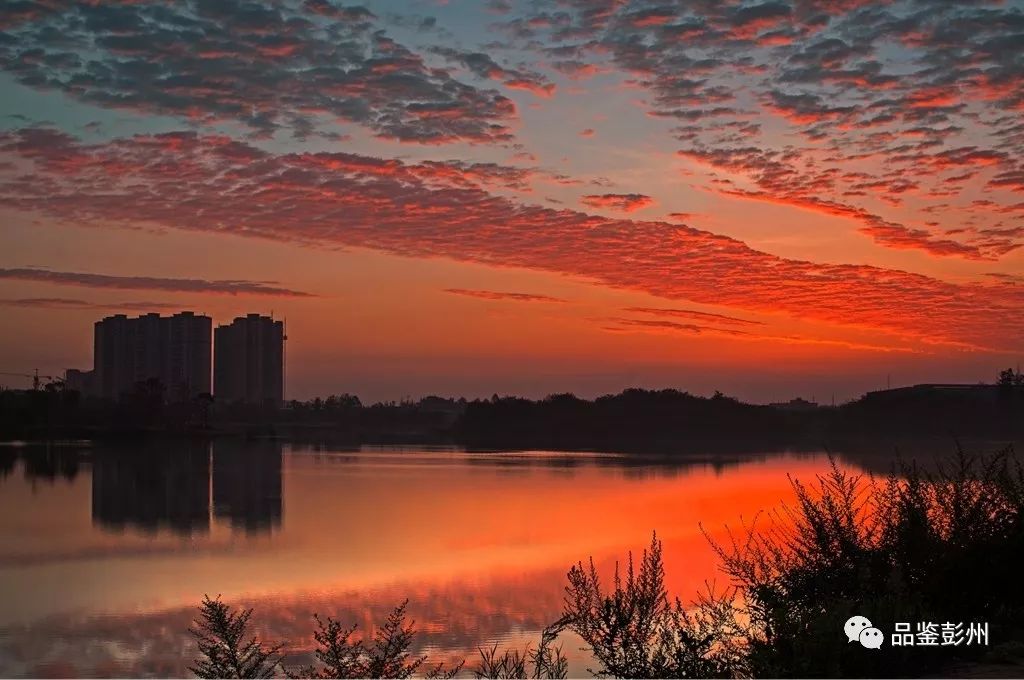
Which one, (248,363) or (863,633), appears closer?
(863,633)

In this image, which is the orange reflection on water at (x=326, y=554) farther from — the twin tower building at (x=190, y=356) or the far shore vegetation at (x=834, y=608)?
the twin tower building at (x=190, y=356)

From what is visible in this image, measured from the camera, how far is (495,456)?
50625 millimetres

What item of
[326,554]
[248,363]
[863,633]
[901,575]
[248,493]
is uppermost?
[248,363]

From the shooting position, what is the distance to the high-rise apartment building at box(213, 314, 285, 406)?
11781 centimetres

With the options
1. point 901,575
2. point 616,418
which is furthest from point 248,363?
point 901,575

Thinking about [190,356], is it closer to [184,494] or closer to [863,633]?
[184,494]

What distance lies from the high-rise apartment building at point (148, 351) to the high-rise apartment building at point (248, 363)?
3146 mm

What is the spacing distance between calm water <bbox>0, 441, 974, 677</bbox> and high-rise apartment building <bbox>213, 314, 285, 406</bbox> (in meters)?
84.2

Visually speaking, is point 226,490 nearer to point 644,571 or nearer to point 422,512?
point 422,512

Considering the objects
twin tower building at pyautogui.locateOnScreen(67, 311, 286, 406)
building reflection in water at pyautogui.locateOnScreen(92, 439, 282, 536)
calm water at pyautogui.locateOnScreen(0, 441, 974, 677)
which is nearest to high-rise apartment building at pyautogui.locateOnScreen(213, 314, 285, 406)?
twin tower building at pyautogui.locateOnScreen(67, 311, 286, 406)

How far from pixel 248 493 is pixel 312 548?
1172 centimetres

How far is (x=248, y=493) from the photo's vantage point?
89.8 feet

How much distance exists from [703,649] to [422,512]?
55.2ft

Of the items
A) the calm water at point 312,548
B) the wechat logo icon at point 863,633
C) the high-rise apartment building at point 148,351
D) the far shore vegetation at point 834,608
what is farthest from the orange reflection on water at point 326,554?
the high-rise apartment building at point 148,351
